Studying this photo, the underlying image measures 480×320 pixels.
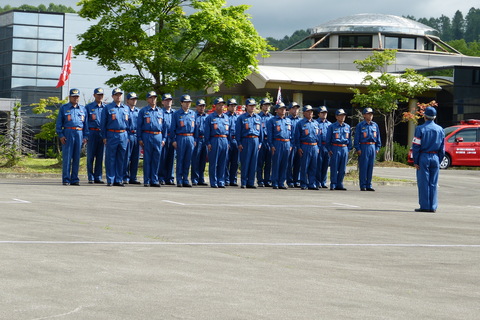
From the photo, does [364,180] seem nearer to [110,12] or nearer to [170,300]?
[110,12]

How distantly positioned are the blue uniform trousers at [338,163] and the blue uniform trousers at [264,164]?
1.70 metres

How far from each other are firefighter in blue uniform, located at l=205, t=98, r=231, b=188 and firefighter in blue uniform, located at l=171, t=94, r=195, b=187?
48 cm

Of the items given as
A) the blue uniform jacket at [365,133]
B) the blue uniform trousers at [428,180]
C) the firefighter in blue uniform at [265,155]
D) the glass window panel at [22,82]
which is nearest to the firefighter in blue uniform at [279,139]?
the firefighter in blue uniform at [265,155]

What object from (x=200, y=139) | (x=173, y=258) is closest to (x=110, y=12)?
(x=200, y=139)

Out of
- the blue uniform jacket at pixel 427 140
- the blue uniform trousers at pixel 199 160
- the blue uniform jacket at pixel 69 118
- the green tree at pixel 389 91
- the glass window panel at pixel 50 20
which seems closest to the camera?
the blue uniform jacket at pixel 427 140

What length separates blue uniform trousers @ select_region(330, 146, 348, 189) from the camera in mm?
23719

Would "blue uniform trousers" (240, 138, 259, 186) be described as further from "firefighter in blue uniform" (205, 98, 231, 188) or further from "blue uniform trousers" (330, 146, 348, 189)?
"blue uniform trousers" (330, 146, 348, 189)

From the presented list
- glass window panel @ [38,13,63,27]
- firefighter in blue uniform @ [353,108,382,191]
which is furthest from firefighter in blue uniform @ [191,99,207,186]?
glass window panel @ [38,13,63,27]

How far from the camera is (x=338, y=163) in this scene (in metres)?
23.8

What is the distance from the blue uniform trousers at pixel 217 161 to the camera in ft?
73.4

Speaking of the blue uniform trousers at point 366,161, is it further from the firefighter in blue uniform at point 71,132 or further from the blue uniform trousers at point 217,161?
A: the firefighter in blue uniform at point 71,132

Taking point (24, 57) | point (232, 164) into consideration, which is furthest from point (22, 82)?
point (232, 164)

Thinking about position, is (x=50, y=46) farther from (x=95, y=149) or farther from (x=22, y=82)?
(x=95, y=149)

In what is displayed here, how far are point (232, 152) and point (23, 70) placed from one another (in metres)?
60.4
